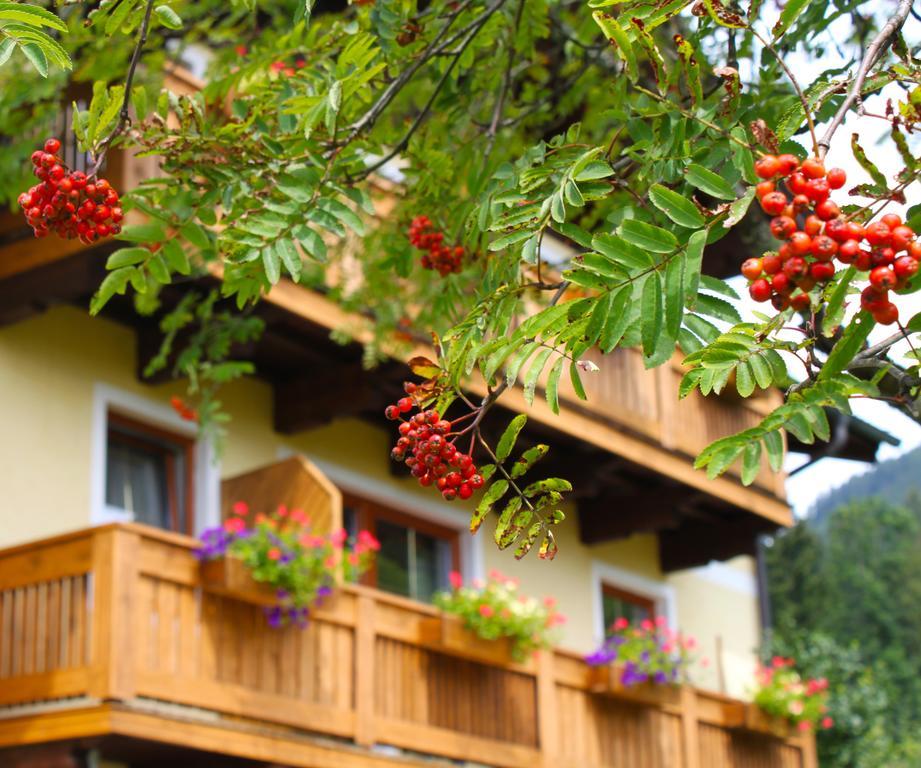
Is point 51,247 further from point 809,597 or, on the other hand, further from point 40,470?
point 809,597

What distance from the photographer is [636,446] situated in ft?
43.4

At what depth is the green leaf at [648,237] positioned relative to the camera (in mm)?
3195

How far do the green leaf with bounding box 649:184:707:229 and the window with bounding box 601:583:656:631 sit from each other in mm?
12004

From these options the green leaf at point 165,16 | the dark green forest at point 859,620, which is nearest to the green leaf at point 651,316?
the green leaf at point 165,16

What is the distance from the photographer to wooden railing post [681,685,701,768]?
1272 centimetres

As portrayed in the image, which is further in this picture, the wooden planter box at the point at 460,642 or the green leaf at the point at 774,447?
the wooden planter box at the point at 460,642

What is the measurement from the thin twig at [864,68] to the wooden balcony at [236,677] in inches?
242

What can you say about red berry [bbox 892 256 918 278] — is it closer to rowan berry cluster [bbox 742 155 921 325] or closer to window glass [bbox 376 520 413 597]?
rowan berry cluster [bbox 742 155 921 325]

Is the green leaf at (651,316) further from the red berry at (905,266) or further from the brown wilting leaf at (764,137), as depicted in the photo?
the red berry at (905,266)

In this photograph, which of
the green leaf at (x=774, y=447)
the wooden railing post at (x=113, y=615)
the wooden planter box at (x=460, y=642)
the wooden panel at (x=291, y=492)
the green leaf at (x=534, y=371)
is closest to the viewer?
the green leaf at (x=774, y=447)

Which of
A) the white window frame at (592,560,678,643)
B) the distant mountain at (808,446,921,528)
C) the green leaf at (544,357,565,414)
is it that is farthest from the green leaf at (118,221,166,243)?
the distant mountain at (808,446,921,528)

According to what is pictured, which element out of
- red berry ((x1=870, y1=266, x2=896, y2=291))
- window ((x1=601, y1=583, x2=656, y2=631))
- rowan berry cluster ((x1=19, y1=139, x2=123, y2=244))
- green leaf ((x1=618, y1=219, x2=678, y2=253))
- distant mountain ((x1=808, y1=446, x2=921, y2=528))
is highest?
distant mountain ((x1=808, y1=446, x2=921, y2=528))

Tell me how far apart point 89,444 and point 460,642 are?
2.68 meters

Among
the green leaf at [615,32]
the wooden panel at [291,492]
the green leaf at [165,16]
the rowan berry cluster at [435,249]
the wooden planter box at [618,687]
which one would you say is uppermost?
the wooden panel at [291,492]
